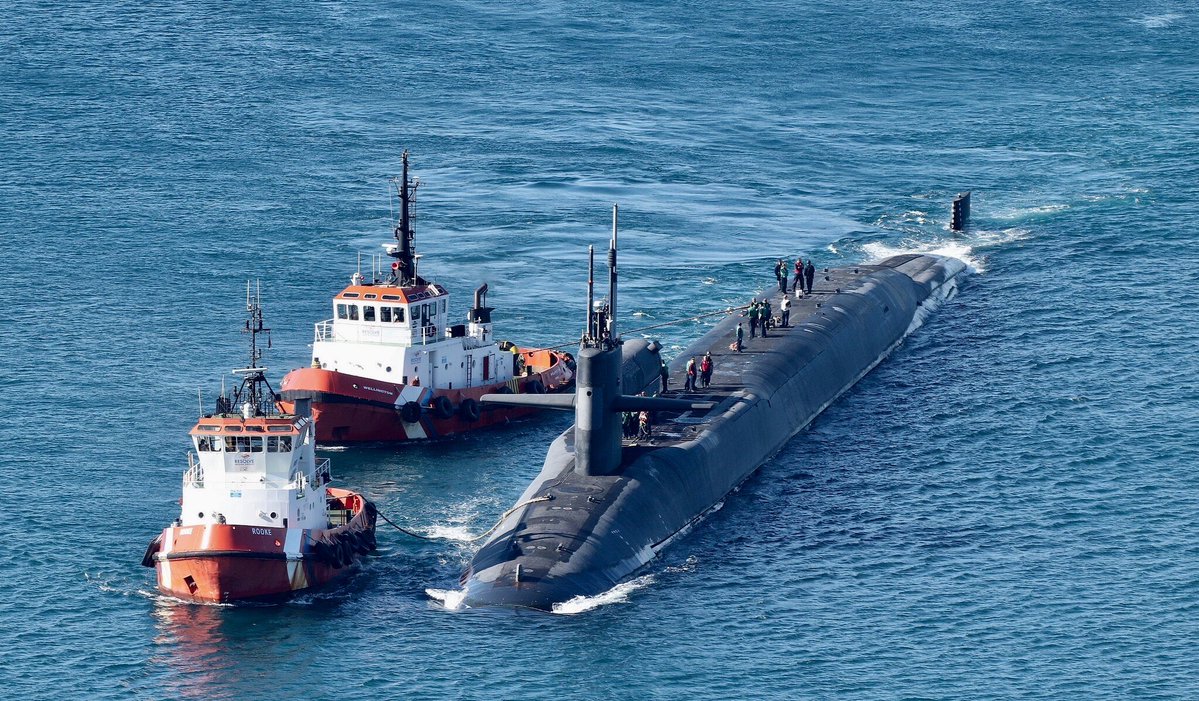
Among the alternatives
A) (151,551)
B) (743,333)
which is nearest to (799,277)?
(743,333)

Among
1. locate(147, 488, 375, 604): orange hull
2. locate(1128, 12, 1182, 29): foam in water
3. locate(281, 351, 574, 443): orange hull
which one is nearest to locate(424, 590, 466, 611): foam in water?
locate(147, 488, 375, 604): orange hull

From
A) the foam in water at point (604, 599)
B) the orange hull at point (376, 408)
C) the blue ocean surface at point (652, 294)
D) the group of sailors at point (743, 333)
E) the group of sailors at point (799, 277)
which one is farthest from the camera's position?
the group of sailors at point (799, 277)

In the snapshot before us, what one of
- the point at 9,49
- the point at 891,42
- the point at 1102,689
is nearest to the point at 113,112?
the point at 9,49

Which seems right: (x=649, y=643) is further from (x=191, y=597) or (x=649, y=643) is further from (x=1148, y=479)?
(x=1148, y=479)

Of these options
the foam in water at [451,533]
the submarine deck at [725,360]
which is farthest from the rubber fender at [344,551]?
the submarine deck at [725,360]

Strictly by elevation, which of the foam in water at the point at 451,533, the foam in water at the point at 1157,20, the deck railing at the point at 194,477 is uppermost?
the foam in water at the point at 1157,20

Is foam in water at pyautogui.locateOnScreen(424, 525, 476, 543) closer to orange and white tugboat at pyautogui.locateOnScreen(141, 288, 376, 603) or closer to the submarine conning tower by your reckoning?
the submarine conning tower

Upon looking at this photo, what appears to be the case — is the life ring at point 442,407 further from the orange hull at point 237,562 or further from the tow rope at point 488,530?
the orange hull at point 237,562

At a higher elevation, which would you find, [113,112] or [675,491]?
[113,112]
